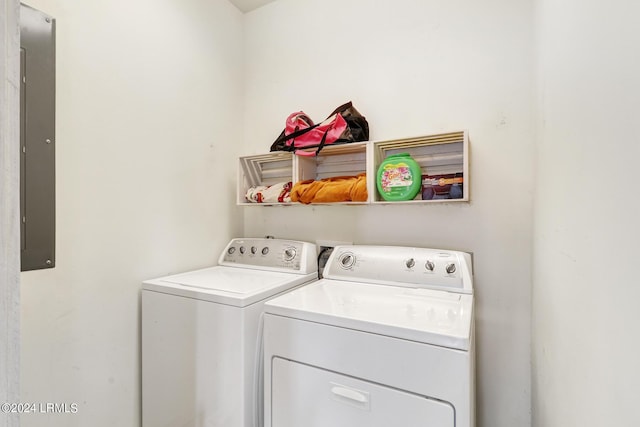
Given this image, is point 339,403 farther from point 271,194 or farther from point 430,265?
point 271,194

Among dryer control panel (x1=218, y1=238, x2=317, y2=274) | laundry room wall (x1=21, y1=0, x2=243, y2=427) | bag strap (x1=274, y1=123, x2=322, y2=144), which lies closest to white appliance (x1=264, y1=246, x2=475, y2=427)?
dryer control panel (x1=218, y1=238, x2=317, y2=274)

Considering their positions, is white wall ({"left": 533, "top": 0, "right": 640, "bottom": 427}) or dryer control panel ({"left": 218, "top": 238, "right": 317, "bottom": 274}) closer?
white wall ({"left": 533, "top": 0, "right": 640, "bottom": 427})

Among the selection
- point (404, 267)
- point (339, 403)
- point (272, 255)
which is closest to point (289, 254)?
point (272, 255)

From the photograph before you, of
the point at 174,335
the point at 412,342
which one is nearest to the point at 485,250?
the point at 412,342

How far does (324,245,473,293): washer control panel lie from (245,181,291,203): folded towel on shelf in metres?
0.48

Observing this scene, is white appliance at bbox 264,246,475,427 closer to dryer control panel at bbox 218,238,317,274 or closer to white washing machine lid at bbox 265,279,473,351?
white washing machine lid at bbox 265,279,473,351

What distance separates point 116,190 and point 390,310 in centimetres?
135

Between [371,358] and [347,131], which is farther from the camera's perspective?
[347,131]

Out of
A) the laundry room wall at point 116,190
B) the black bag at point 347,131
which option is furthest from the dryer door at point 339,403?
the black bag at point 347,131

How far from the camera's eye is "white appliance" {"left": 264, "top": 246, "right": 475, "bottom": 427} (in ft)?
2.85

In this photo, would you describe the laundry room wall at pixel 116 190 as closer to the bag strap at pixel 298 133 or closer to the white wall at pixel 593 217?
the bag strap at pixel 298 133

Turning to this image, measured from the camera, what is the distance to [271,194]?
6.28 feet

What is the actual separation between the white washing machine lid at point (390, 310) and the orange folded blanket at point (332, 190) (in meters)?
0.48

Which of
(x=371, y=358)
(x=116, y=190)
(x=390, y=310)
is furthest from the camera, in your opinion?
(x=116, y=190)
